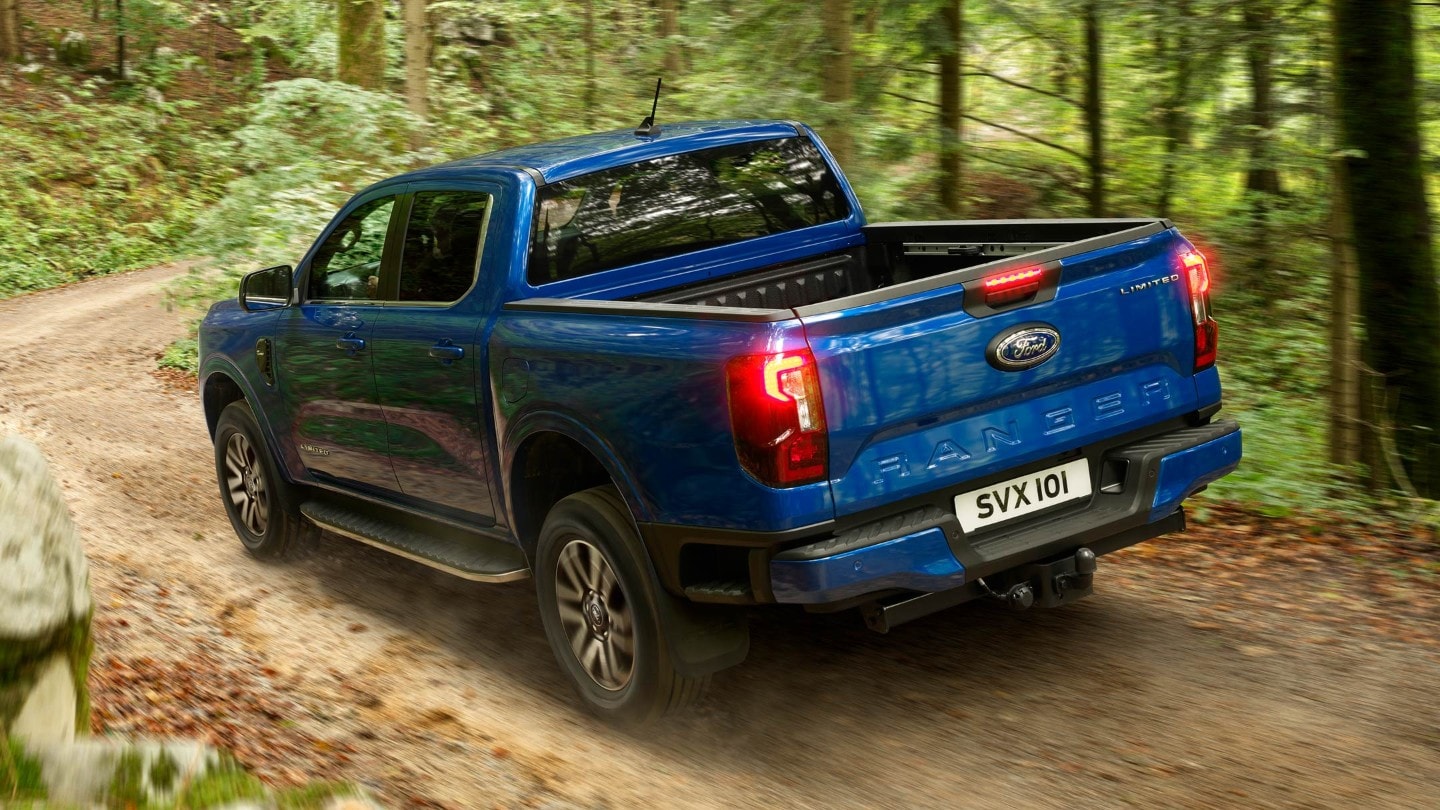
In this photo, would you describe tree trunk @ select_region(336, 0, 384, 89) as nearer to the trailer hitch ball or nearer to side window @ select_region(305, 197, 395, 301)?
side window @ select_region(305, 197, 395, 301)

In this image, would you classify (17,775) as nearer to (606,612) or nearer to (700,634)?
(606,612)

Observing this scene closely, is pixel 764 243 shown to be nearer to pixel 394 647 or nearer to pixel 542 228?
pixel 542 228

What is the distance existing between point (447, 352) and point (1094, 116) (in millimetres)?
8011

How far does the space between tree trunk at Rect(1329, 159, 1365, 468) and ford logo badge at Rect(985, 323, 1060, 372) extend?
3556 mm

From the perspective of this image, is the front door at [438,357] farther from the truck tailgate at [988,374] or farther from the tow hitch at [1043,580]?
the tow hitch at [1043,580]

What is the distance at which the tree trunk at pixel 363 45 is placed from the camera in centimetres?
1620

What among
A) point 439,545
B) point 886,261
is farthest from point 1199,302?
point 439,545

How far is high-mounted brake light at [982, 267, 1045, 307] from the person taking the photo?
397 centimetres

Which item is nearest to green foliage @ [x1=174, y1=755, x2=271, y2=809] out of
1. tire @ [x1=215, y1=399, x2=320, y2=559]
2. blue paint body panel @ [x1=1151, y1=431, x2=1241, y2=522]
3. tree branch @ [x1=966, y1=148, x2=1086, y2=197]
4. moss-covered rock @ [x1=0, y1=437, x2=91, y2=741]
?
moss-covered rock @ [x1=0, y1=437, x2=91, y2=741]

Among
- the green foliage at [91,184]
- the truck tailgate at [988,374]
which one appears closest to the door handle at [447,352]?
the truck tailgate at [988,374]

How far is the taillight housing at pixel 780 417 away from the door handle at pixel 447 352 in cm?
163

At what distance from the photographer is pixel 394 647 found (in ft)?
18.3

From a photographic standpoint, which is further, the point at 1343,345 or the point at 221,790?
the point at 1343,345

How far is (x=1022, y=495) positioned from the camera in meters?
4.11
